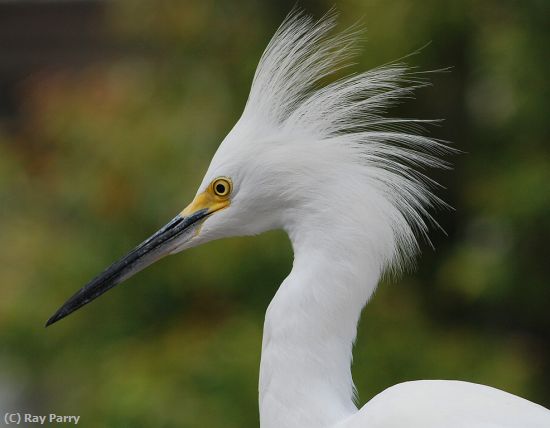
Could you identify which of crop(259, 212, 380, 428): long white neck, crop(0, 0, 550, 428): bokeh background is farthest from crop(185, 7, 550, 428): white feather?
crop(0, 0, 550, 428): bokeh background

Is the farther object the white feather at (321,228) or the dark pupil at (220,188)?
the dark pupil at (220,188)

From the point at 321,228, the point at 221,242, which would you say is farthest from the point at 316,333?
the point at 221,242

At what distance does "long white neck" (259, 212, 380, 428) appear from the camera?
1931 millimetres

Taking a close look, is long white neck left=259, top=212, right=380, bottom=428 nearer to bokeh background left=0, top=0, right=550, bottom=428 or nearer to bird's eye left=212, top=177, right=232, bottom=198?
bird's eye left=212, top=177, right=232, bottom=198

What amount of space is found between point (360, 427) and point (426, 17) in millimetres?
2604

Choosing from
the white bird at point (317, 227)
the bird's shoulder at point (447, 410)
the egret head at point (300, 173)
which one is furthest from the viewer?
the egret head at point (300, 173)

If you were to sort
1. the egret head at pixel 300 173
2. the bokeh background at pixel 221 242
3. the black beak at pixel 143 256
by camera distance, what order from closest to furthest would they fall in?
the egret head at pixel 300 173, the black beak at pixel 143 256, the bokeh background at pixel 221 242

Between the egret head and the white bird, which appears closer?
the white bird

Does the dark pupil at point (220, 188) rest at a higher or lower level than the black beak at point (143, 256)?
higher

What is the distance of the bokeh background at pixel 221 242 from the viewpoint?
3893 millimetres

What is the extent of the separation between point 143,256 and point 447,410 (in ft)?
2.54

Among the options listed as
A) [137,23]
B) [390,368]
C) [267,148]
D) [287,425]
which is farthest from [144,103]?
[287,425]

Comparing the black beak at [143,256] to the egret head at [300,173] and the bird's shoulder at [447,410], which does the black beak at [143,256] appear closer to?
the egret head at [300,173]

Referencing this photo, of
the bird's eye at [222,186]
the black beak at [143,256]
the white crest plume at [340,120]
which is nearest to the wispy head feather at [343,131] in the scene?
the white crest plume at [340,120]
